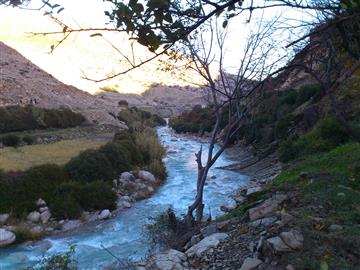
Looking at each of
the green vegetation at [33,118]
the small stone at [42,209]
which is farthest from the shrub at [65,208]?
the green vegetation at [33,118]

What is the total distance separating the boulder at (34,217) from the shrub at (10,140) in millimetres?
9075

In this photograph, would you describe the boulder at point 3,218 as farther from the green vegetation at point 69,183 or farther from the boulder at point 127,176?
the boulder at point 127,176

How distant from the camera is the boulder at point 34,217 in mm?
14380

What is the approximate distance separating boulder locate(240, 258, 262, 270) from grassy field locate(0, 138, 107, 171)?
12705mm

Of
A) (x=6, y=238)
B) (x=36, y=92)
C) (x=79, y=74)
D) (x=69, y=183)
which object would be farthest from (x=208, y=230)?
(x=79, y=74)

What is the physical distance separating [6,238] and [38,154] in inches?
317

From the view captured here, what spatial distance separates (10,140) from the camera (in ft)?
76.2

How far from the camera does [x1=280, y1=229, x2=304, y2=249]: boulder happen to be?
5.42 metres

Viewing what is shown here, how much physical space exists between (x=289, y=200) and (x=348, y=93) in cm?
1156

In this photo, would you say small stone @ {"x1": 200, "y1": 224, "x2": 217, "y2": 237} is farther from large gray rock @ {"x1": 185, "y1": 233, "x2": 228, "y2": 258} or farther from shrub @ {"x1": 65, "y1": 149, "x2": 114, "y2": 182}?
shrub @ {"x1": 65, "y1": 149, "x2": 114, "y2": 182}

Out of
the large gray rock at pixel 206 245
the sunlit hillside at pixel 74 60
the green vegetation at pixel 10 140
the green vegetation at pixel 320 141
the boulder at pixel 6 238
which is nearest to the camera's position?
the large gray rock at pixel 206 245

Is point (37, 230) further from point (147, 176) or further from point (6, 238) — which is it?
point (147, 176)

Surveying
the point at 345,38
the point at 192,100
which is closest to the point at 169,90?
the point at 192,100

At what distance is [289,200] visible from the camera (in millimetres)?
7684
